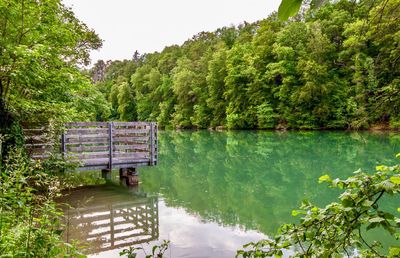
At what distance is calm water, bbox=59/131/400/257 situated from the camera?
634 centimetres

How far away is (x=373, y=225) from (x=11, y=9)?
7.58 metres

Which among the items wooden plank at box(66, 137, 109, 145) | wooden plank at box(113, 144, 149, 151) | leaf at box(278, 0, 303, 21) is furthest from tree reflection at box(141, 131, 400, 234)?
leaf at box(278, 0, 303, 21)

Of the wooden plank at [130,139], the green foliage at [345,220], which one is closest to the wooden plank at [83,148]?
the wooden plank at [130,139]

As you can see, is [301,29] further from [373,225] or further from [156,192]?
[373,225]

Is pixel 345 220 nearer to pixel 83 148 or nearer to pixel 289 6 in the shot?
pixel 289 6

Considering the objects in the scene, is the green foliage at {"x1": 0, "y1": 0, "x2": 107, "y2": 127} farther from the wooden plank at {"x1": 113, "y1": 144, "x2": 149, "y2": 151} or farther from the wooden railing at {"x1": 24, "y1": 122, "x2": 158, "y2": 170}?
the wooden plank at {"x1": 113, "y1": 144, "x2": 149, "y2": 151}

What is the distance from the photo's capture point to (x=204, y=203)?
9.13 m

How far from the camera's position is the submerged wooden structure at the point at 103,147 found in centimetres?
918

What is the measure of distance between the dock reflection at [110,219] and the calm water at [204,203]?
2 cm

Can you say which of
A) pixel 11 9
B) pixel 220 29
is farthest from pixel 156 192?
pixel 220 29

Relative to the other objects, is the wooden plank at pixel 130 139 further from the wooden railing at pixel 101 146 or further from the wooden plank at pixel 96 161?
the wooden plank at pixel 96 161

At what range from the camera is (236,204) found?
909 centimetres

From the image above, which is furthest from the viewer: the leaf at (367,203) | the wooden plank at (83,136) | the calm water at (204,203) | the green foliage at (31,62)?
the wooden plank at (83,136)

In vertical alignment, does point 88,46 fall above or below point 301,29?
below
